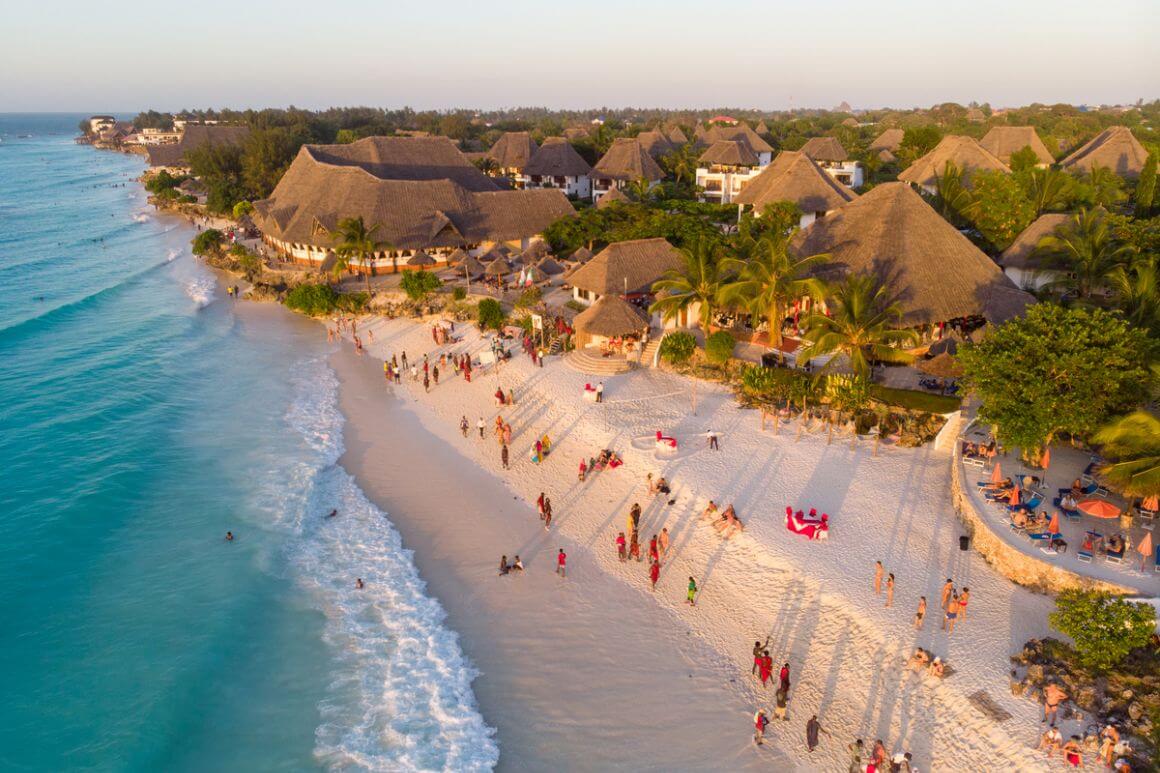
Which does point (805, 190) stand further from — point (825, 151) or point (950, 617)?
point (950, 617)

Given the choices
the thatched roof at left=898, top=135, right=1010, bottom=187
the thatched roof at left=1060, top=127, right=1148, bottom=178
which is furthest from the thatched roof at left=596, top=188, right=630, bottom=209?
the thatched roof at left=1060, top=127, right=1148, bottom=178

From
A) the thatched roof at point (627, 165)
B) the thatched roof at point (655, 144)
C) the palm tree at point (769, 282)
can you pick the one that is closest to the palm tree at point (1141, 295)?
the palm tree at point (769, 282)

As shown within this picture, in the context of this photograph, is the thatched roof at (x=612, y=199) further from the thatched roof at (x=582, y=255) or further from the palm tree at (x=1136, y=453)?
the palm tree at (x=1136, y=453)

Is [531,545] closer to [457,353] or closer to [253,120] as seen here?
[457,353]

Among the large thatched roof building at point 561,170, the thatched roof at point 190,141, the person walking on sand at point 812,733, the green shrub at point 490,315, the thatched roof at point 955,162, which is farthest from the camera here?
the thatched roof at point 190,141

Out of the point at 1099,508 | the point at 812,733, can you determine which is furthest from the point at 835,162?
the point at 812,733

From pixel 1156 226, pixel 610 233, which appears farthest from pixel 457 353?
pixel 1156 226
